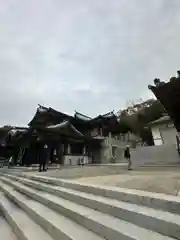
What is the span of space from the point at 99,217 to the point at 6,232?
241cm

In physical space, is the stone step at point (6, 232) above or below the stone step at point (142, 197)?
below

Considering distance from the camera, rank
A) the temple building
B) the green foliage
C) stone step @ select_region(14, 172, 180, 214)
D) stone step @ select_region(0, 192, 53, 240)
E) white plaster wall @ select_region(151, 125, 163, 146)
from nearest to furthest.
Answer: stone step @ select_region(14, 172, 180, 214) < stone step @ select_region(0, 192, 53, 240) < the temple building < white plaster wall @ select_region(151, 125, 163, 146) < the green foliage

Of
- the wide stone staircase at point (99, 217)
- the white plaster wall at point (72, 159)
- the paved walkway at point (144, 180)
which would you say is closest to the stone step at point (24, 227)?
the wide stone staircase at point (99, 217)

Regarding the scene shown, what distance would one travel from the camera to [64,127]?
28125mm

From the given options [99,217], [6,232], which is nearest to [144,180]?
[99,217]

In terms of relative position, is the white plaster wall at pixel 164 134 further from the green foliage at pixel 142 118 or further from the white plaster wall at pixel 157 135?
the green foliage at pixel 142 118

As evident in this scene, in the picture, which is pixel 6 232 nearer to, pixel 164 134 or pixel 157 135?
pixel 164 134

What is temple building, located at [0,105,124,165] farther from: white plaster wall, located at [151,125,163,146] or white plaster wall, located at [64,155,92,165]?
white plaster wall, located at [151,125,163,146]

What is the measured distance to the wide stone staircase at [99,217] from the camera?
8.82ft

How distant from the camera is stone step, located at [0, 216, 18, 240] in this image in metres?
4.63

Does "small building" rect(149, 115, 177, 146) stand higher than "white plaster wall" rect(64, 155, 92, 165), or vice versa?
"small building" rect(149, 115, 177, 146)

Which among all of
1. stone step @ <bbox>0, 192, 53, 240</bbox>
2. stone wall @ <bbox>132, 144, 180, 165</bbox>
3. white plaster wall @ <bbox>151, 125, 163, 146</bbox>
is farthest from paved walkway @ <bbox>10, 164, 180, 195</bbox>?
white plaster wall @ <bbox>151, 125, 163, 146</bbox>

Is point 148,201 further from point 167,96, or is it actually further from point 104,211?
point 167,96

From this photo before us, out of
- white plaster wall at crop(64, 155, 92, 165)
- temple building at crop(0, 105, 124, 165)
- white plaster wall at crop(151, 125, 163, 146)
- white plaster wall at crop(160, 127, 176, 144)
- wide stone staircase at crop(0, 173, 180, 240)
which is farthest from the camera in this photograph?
white plaster wall at crop(64, 155, 92, 165)
